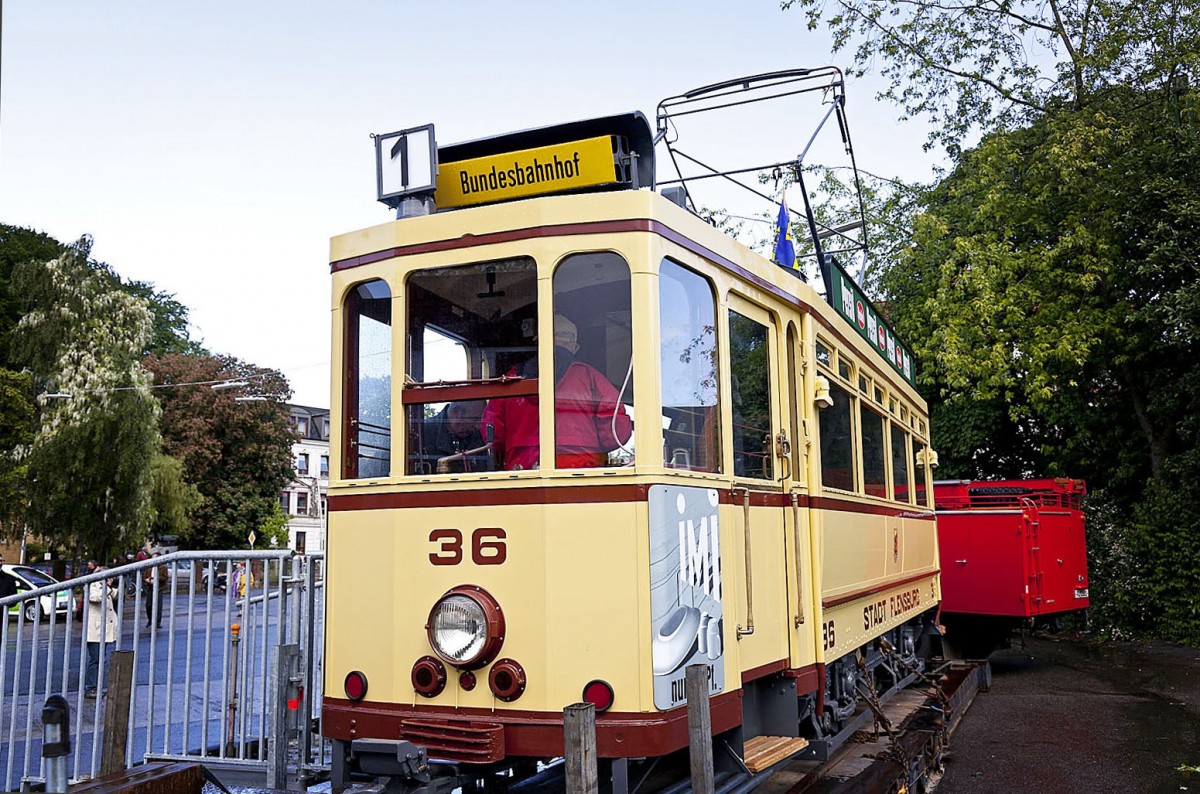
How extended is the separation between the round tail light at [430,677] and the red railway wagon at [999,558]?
9.42 metres

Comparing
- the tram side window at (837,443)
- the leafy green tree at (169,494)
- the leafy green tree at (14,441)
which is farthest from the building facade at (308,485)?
the tram side window at (837,443)

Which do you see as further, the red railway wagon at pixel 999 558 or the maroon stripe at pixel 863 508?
the red railway wagon at pixel 999 558

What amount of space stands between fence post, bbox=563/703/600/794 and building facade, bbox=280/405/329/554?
64.8m

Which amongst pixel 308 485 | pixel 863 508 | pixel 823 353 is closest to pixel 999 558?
pixel 863 508

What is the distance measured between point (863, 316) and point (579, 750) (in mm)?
5384

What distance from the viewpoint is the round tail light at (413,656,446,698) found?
4.43 m

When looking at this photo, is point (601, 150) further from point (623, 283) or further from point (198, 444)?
point (198, 444)

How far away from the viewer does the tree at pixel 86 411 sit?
2686cm

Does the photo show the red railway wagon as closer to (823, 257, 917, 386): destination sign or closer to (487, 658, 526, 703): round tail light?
(823, 257, 917, 386): destination sign

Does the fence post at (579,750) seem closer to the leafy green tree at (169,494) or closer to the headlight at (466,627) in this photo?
the headlight at (466,627)

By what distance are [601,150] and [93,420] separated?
84.0 feet

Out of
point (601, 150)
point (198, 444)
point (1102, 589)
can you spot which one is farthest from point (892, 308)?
point (198, 444)

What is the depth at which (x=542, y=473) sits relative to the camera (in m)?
4.41

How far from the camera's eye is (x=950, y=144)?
68.3 feet
